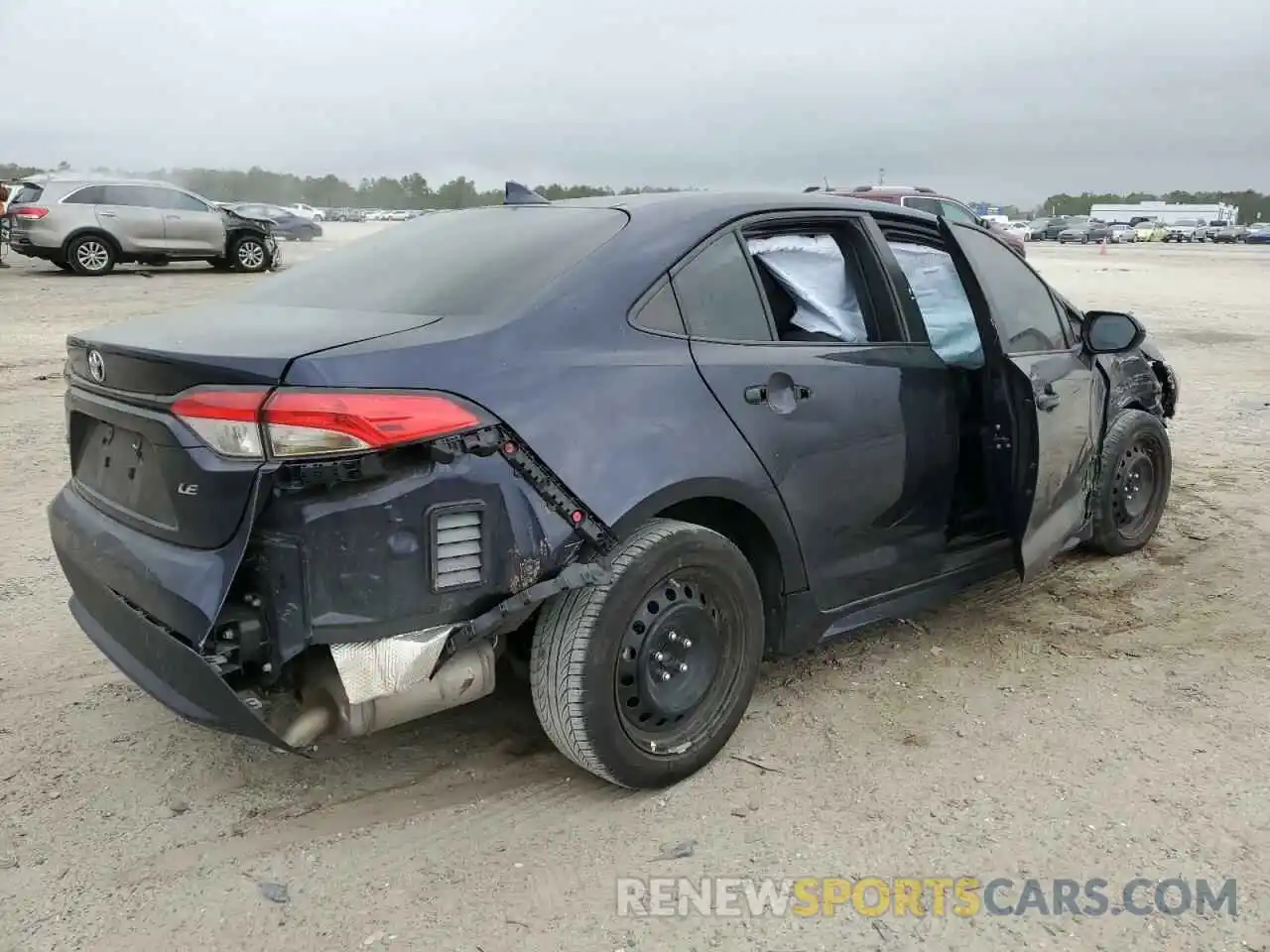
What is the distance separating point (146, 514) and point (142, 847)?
2.92ft

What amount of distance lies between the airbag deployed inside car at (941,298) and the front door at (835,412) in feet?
1.33

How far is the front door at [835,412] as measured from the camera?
306cm

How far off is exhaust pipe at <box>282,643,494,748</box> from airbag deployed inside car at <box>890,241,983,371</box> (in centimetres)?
233

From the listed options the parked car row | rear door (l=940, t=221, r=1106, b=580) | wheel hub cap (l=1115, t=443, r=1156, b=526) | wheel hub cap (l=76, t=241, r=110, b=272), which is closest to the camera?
rear door (l=940, t=221, r=1106, b=580)

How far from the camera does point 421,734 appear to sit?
332 centimetres

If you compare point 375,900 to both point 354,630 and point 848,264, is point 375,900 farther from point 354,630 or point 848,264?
point 848,264

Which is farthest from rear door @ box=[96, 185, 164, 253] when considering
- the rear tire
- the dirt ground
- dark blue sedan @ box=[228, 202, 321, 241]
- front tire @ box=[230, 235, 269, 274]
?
dark blue sedan @ box=[228, 202, 321, 241]

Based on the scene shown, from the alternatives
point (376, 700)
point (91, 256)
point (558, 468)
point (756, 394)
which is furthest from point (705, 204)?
point (91, 256)

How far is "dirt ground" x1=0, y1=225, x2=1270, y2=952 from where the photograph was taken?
242 centimetres

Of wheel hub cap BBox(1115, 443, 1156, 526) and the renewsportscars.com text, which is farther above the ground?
wheel hub cap BBox(1115, 443, 1156, 526)

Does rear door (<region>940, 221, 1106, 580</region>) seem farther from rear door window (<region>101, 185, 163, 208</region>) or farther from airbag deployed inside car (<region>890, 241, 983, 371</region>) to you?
rear door window (<region>101, 185, 163, 208</region>)

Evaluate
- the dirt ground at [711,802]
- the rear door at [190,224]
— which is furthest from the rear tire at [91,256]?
the dirt ground at [711,802]

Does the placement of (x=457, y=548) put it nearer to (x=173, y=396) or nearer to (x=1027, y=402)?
(x=173, y=396)

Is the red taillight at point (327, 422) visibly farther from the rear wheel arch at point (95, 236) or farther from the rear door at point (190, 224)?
the rear door at point (190, 224)
